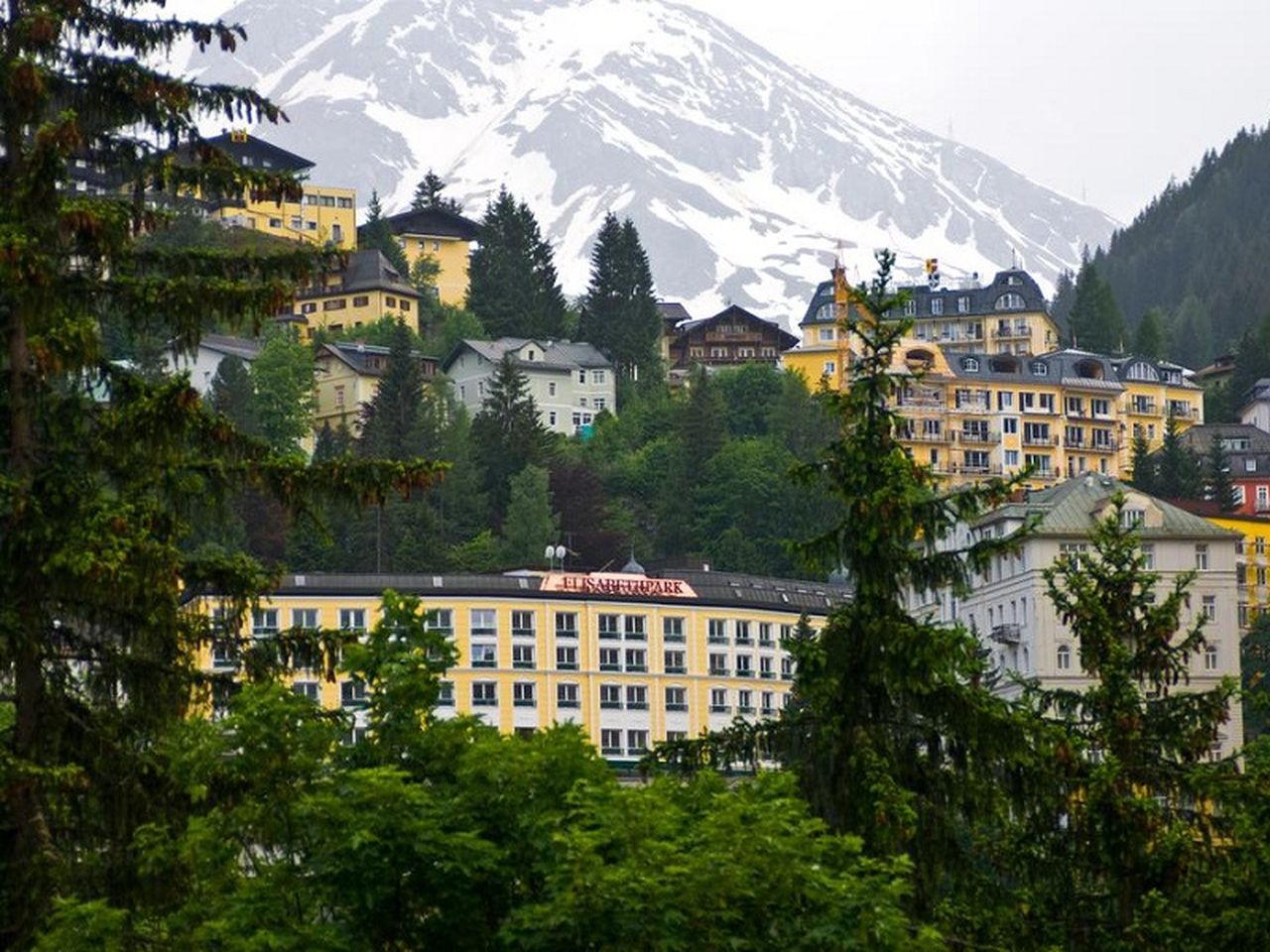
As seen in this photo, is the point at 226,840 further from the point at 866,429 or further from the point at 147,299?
the point at 866,429

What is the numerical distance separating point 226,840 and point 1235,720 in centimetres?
10344

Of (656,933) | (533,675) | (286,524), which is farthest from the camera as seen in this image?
(533,675)

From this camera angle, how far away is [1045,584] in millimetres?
142500

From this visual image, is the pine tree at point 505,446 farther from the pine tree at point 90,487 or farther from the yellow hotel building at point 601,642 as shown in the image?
the pine tree at point 90,487

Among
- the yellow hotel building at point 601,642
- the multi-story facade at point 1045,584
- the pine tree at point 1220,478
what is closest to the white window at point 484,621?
the yellow hotel building at point 601,642

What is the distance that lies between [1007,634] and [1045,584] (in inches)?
203

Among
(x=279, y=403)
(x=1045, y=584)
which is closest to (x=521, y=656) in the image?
(x=1045, y=584)

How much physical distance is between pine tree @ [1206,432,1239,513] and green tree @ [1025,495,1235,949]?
14814 centimetres

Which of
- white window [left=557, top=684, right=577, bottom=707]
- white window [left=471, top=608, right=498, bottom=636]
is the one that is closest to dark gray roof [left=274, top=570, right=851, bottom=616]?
white window [left=471, top=608, right=498, bottom=636]

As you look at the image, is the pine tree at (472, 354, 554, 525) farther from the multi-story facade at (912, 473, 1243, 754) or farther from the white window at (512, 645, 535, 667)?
the multi-story facade at (912, 473, 1243, 754)

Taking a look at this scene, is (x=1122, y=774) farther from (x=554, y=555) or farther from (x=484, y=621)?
(x=554, y=555)

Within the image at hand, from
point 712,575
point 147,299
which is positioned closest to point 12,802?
point 147,299

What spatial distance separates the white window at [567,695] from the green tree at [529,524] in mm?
26477

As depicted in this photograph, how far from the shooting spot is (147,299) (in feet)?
92.2
